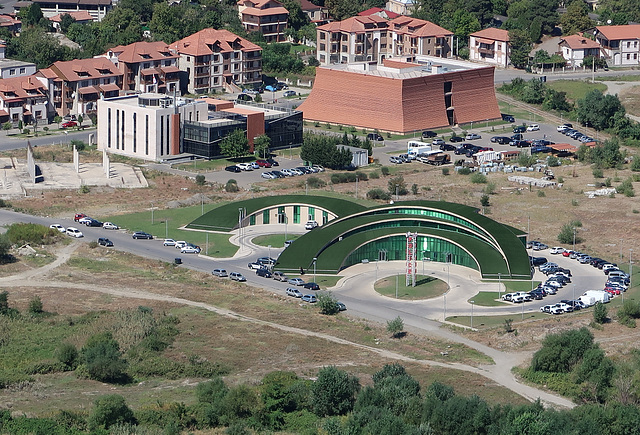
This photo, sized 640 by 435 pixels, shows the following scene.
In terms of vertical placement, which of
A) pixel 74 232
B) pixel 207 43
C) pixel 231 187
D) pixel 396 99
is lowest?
pixel 74 232

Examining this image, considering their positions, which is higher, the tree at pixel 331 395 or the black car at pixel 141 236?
the black car at pixel 141 236

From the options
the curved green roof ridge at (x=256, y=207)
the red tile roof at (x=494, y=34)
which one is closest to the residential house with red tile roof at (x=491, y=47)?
the red tile roof at (x=494, y=34)

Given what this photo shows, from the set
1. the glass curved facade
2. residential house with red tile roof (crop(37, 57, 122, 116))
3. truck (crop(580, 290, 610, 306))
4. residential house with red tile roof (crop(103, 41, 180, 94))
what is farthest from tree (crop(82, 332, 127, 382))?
residential house with red tile roof (crop(103, 41, 180, 94))

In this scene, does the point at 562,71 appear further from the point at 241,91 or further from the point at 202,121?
the point at 202,121

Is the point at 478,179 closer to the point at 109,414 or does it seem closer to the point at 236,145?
the point at 236,145

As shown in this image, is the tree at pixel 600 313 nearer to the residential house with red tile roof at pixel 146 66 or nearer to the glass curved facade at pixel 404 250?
the glass curved facade at pixel 404 250

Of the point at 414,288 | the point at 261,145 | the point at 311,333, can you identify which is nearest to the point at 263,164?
the point at 261,145

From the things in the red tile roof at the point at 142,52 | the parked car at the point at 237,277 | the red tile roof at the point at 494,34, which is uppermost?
the red tile roof at the point at 494,34
